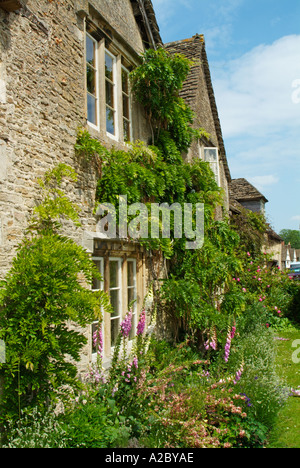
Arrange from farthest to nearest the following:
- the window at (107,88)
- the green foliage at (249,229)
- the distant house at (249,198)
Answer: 1. the distant house at (249,198)
2. the green foliage at (249,229)
3. the window at (107,88)

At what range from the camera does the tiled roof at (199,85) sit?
33.2 ft

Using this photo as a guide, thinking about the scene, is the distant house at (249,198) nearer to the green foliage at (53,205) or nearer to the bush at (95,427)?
the green foliage at (53,205)

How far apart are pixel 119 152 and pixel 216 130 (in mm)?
7299

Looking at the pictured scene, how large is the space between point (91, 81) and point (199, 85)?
17.6 feet

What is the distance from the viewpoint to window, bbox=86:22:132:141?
19.5 ft

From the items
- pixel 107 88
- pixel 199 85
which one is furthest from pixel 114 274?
pixel 199 85

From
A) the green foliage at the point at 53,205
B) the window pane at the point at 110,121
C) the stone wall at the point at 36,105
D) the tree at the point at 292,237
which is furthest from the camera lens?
the tree at the point at 292,237

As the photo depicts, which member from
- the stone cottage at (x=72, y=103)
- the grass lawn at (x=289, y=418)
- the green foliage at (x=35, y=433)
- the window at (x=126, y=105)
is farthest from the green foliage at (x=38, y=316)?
the window at (x=126, y=105)

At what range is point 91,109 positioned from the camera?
5.88 meters

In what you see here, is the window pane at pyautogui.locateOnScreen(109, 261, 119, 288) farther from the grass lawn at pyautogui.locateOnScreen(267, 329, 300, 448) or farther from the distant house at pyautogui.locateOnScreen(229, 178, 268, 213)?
the distant house at pyautogui.locateOnScreen(229, 178, 268, 213)

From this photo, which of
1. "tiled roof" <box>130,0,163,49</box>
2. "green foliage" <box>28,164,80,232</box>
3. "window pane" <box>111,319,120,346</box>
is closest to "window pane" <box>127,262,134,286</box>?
"window pane" <box>111,319,120,346</box>

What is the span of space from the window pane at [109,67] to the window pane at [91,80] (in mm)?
569

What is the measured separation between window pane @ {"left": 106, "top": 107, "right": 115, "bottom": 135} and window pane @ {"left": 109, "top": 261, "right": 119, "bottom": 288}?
2224 millimetres

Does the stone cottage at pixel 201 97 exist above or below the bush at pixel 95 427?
above
